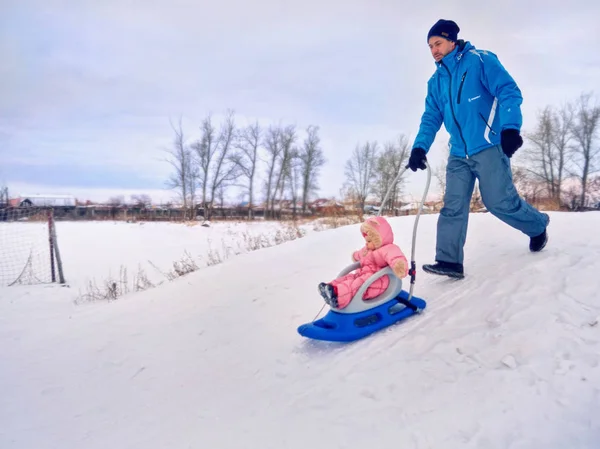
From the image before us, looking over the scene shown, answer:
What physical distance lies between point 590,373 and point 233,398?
2006 millimetres


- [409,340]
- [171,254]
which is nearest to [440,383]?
[409,340]

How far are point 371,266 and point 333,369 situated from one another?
902mm

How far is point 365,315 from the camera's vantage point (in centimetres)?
289

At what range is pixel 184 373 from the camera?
295cm

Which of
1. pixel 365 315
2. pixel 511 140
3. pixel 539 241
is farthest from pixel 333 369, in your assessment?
pixel 539 241

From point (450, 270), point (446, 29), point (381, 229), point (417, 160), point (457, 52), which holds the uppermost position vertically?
point (446, 29)

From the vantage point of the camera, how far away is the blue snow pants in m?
3.16

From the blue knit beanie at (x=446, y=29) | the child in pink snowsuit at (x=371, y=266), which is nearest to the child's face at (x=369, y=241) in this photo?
the child in pink snowsuit at (x=371, y=266)

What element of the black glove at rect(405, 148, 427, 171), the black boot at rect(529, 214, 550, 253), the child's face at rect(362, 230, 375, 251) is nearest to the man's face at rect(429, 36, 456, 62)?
the black glove at rect(405, 148, 427, 171)

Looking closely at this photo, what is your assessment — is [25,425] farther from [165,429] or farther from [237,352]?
[237,352]

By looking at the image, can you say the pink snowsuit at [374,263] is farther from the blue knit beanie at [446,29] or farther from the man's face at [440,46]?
the blue knit beanie at [446,29]

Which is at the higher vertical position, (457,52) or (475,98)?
(457,52)

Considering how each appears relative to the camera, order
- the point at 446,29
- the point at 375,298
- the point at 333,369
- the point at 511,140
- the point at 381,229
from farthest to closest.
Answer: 1. the point at 446,29
2. the point at 381,229
3. the point at 375,298
4. the point at 511,140
5. the point at 333,369

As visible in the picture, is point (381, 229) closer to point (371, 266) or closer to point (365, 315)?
point (371, 266)
